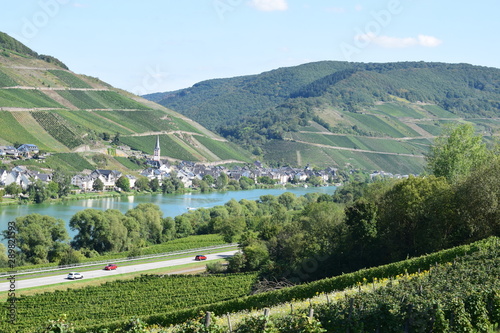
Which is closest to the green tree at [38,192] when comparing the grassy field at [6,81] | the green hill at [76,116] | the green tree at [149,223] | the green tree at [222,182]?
the green tree at [149,223]

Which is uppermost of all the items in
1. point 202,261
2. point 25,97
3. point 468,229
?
point 25,97

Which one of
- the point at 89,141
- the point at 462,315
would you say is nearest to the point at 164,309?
the point at 462,315

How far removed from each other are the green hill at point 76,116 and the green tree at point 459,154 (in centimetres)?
7383

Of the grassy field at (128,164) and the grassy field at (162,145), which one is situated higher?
the grassy field at (162,145)

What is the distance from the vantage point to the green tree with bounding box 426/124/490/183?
33.3 meters

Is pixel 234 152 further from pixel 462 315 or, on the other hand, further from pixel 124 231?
pixel 462 315

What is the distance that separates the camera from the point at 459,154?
110 feet

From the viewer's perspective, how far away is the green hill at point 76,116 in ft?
320

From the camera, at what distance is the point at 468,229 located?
23.4 m

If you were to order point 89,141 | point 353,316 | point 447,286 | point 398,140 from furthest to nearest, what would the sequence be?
1. point 398,140
2. point 89,141
3. point 447,286
4. point 353,316

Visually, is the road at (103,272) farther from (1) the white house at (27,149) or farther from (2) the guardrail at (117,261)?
(1) the white house at (27,149)

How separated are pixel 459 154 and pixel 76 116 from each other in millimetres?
96643

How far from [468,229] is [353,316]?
51.0ft

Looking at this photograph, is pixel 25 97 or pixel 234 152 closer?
pixel 25 97
